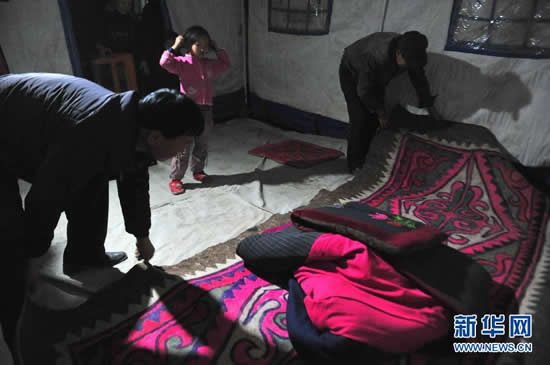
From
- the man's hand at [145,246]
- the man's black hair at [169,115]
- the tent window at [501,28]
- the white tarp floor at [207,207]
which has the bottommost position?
the white tarp floor at [207,207]

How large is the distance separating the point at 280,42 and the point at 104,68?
186 centimetres

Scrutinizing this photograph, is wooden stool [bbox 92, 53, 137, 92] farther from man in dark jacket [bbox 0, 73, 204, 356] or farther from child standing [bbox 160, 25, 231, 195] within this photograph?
man in dark jacket [bbox 0, 73, 204, 356]

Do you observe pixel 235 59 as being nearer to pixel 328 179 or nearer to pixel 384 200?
pixel 328 179

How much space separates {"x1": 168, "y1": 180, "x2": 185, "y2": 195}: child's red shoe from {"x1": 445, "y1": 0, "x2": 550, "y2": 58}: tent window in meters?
2.14

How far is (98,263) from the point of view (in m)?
1.75

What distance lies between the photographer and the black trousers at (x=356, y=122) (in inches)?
111

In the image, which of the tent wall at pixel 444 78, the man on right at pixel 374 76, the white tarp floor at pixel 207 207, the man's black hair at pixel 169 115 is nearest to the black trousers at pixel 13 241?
the white tarp floor at pixel 207 207

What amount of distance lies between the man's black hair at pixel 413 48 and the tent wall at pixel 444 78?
321mm

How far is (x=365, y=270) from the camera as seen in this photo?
125cm

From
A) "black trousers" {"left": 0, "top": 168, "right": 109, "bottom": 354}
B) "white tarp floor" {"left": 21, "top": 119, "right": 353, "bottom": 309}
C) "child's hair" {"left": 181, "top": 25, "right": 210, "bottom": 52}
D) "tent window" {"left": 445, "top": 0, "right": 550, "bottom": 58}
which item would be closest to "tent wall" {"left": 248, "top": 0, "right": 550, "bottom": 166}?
"tent window" {"left": 445, "top": 0, "right": 550, "bottom": 58}

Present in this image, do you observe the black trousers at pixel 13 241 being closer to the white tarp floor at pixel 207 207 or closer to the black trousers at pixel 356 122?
the white tarp floor at pixel 207 207

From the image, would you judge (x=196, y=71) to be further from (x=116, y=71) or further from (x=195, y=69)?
(x=116, y=71)

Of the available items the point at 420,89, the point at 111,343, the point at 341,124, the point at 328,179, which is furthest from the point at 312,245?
the point at 341,124

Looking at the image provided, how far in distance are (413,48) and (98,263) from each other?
2.24 meters
